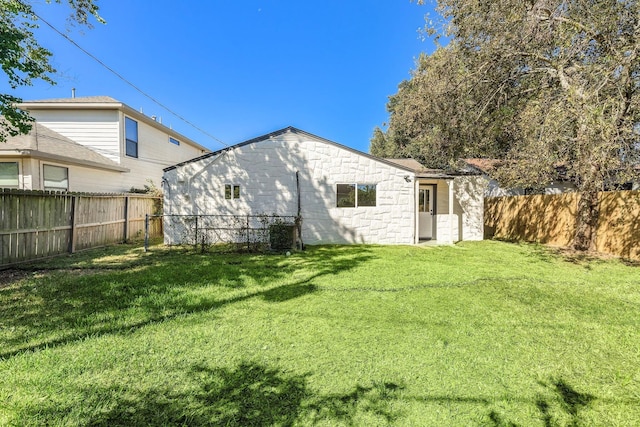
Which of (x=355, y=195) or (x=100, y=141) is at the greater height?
(x=100, y=141)

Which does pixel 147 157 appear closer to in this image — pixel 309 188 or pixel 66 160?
pixel 66 160

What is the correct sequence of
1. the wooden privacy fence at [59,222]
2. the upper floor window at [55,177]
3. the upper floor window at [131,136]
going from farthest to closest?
the upper floor window at [131,136], the upper floor window at [55,177], the wooden privacy fence at [59,222]

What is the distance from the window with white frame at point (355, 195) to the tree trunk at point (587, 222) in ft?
21.3

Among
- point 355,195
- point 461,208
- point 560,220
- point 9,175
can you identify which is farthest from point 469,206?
point 9,175

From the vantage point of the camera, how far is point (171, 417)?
2162 mm

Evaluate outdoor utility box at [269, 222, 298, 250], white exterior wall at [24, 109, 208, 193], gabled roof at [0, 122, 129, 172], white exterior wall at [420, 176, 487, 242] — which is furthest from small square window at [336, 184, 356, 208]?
white exterior wall at [24, 109, 208, 193]

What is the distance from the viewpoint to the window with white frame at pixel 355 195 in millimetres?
10758

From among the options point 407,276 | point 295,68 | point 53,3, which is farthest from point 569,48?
point 295,68

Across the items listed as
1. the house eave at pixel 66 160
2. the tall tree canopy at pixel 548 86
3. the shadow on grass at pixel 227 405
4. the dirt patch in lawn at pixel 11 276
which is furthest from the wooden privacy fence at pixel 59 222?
the tall tree canopy at pixel 548 86

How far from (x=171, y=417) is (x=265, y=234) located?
756cm

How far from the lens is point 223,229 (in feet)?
32.7

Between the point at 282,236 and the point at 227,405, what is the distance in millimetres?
7018

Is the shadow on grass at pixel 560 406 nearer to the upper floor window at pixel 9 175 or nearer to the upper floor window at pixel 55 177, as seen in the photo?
the upper floor window at pixel 55 177

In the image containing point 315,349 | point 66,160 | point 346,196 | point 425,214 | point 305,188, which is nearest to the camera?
point 315,349
